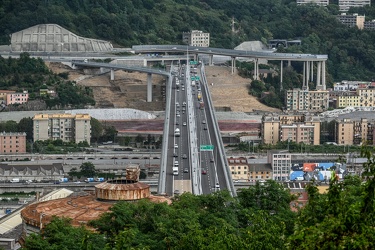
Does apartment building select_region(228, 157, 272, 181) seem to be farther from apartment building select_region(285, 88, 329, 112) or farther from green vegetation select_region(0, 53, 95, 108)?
apartment building select_region(285, 88, 329, 112)

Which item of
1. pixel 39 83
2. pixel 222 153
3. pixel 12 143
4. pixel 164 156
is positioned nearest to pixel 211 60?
pixel 39 83

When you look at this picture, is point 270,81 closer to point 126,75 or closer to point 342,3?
point 126,75

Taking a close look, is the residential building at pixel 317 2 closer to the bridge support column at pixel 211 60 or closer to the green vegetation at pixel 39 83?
the bridge support column at pixel 211 60

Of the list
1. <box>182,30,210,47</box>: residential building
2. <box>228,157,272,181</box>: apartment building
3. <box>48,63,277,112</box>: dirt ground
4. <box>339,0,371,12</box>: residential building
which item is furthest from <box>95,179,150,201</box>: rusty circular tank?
<box>339,0,371,12</box>: residential building

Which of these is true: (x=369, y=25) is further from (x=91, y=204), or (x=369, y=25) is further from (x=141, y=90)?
(x=91, y=204)

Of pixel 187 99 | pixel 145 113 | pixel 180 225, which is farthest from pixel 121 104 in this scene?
pixel 180 225

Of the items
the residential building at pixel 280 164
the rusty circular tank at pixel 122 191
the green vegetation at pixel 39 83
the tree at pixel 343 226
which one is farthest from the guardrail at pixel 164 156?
the tree at pixel 343 226
